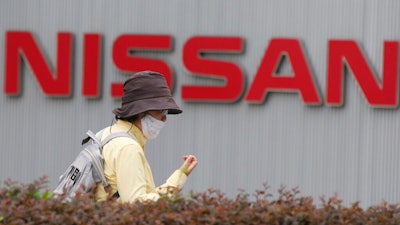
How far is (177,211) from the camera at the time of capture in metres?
Result: 5.55

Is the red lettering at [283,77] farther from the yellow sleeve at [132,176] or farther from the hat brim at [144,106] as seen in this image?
the yellow sleeve at [132,176]

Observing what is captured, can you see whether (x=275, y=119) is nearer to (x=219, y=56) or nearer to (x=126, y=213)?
(x=219, y=56)

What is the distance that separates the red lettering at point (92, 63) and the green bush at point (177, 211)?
313 inches

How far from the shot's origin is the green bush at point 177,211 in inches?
209

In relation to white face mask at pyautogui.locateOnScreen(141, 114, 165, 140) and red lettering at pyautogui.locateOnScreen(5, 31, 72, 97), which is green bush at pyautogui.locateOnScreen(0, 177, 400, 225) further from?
red lettering at pyautogui.locateOnScreen(5, 31, 72, 97)

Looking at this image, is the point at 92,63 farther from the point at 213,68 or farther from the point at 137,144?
the point at 137,144

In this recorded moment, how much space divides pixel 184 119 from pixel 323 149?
1.65m

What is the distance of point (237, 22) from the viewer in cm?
1333

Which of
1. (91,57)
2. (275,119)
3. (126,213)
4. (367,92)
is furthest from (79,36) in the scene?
(126,213)

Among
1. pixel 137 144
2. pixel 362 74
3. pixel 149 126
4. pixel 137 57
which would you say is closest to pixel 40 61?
pixel 137 57

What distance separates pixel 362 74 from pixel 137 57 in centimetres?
260

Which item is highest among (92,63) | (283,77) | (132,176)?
(92,63)

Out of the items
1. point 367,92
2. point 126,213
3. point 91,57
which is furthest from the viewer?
Result: point 91,57

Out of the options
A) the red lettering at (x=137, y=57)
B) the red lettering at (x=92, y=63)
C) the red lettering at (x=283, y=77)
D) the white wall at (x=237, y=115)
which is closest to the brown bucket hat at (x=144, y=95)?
the red lettering at (x=283, y=77)
